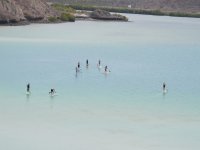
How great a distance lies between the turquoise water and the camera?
112ft

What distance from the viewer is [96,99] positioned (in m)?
44.6

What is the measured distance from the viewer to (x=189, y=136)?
35.5 meters

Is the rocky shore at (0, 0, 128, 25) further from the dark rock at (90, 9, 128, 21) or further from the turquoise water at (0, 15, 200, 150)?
the turquoise water at (0, 15, 200, 150)

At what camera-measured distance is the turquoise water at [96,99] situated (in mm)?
34094

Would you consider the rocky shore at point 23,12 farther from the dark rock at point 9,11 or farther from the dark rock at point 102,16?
the dark rock at point 102,16

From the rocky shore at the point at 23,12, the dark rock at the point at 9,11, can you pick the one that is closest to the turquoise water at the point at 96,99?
the dark rock at the point at 9,11

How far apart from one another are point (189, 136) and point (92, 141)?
5.44m

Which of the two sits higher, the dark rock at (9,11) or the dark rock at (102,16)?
the dark rock at (9,11)

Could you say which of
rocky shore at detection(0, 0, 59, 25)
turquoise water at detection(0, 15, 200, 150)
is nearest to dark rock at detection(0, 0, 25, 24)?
rocky shore at detection(0, 0, 59, 25)

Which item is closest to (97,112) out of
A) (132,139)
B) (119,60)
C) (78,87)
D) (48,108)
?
(48,108)

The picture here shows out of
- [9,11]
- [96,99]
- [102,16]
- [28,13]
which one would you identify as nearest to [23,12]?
[28,13]

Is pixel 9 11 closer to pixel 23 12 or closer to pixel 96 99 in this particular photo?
pixel 23 12

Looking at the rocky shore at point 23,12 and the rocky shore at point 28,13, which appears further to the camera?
the rocky shore at point 28,13

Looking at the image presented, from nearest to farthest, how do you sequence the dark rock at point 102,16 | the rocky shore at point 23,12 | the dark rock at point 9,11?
the dark rock at point 9,11
the rocky shore at point 23,12
the dark rock at point 102,16
